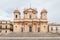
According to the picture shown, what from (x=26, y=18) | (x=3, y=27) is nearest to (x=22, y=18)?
(x=26, y=18)

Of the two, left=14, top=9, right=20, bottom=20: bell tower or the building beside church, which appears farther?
left=14, top=9, right=20, bottom=20: bell tower

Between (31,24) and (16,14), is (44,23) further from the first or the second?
(16,14)

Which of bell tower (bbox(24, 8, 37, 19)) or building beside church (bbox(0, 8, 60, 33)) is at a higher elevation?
bell tower (bbox(24, 8, 37, 19))

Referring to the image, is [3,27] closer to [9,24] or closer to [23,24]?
[9,24]

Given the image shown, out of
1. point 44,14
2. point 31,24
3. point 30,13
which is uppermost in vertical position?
point 30,13

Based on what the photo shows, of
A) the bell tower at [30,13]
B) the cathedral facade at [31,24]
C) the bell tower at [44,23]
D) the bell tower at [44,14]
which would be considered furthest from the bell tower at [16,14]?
the bell tower at [44,14]

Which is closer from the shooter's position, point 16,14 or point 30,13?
point 16,14

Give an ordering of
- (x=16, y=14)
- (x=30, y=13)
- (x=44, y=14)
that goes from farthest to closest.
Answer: (x=30, y=13)
(x=16, y=14)
(x=44, y=14)

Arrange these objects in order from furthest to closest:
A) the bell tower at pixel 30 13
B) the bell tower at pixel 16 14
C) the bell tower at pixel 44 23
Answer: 1. the bell tower at pixel 30 13
2. the bell tower at pixel 16 14
3. the bell tower at pixel 44 23

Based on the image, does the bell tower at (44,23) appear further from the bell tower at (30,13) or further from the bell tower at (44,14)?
the bell tower at (30,13)

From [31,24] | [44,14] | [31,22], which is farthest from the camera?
[44,14]

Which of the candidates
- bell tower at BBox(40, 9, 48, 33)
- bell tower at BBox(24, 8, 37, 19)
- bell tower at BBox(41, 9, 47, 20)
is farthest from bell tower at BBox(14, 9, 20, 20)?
bell tower at BBox(41, 9, 47, 20)

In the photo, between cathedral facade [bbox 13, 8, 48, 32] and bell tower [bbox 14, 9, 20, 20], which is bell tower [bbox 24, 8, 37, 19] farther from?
bell tower [bbox 14, 9, 20, 20]

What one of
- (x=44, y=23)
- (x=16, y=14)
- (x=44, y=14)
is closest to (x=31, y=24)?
(x=44, y=23)
